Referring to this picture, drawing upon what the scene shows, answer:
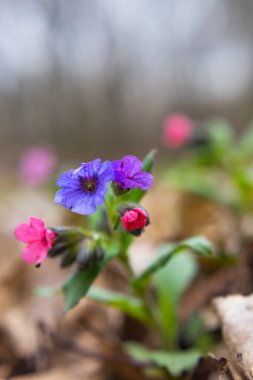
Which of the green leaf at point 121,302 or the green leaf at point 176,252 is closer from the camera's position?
the green leaf at point 176,252

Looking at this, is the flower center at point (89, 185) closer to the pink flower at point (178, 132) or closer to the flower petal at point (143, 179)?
the flower petal at point (143, 179)

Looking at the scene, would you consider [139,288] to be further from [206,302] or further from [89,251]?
[206,302]

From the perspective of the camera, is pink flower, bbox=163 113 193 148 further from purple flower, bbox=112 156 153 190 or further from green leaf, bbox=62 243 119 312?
purple flower, bbox=112 156 153 190

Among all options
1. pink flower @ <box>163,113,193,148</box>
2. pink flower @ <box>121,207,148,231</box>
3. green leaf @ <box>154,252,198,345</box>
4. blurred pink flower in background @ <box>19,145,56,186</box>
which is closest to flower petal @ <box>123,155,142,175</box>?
pink flower @ <box>121,207,148,231</box>

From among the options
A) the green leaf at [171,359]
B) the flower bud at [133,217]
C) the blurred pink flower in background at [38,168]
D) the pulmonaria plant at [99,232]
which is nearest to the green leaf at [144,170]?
the pulmonaria plant at [99,232]

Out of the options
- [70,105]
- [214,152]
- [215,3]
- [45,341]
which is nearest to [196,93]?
[215,3]

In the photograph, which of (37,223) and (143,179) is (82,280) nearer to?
(37,223)
